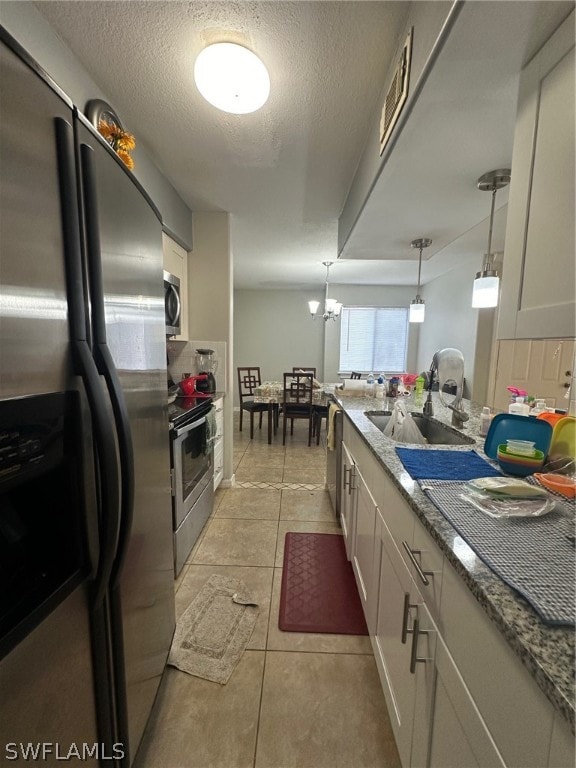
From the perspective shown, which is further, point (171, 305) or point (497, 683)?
point (171, 305)

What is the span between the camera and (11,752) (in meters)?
0.53

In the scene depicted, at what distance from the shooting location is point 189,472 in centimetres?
200

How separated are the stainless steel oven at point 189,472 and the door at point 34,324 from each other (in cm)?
108

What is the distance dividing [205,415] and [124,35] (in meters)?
1.89

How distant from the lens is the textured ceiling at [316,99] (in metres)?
0.98

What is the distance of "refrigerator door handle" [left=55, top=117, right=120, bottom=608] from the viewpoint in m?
0.61

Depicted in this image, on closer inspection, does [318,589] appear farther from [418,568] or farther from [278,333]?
[278,333]

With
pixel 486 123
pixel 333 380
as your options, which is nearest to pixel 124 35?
pixel 486 123

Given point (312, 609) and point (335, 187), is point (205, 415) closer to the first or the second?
point (312, 609)

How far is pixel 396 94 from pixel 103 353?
4.72ft

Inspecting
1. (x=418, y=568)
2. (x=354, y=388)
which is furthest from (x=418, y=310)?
(x=418, y=568)

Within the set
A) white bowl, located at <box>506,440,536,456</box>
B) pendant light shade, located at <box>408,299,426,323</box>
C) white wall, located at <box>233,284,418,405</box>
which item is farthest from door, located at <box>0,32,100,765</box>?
white wall, located at <box>233,284,418,405</box>

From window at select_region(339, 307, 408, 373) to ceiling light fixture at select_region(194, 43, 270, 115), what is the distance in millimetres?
4975

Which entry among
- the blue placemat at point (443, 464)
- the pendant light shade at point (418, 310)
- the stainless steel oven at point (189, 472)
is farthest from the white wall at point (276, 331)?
the blue placemat at point (443, 464)
